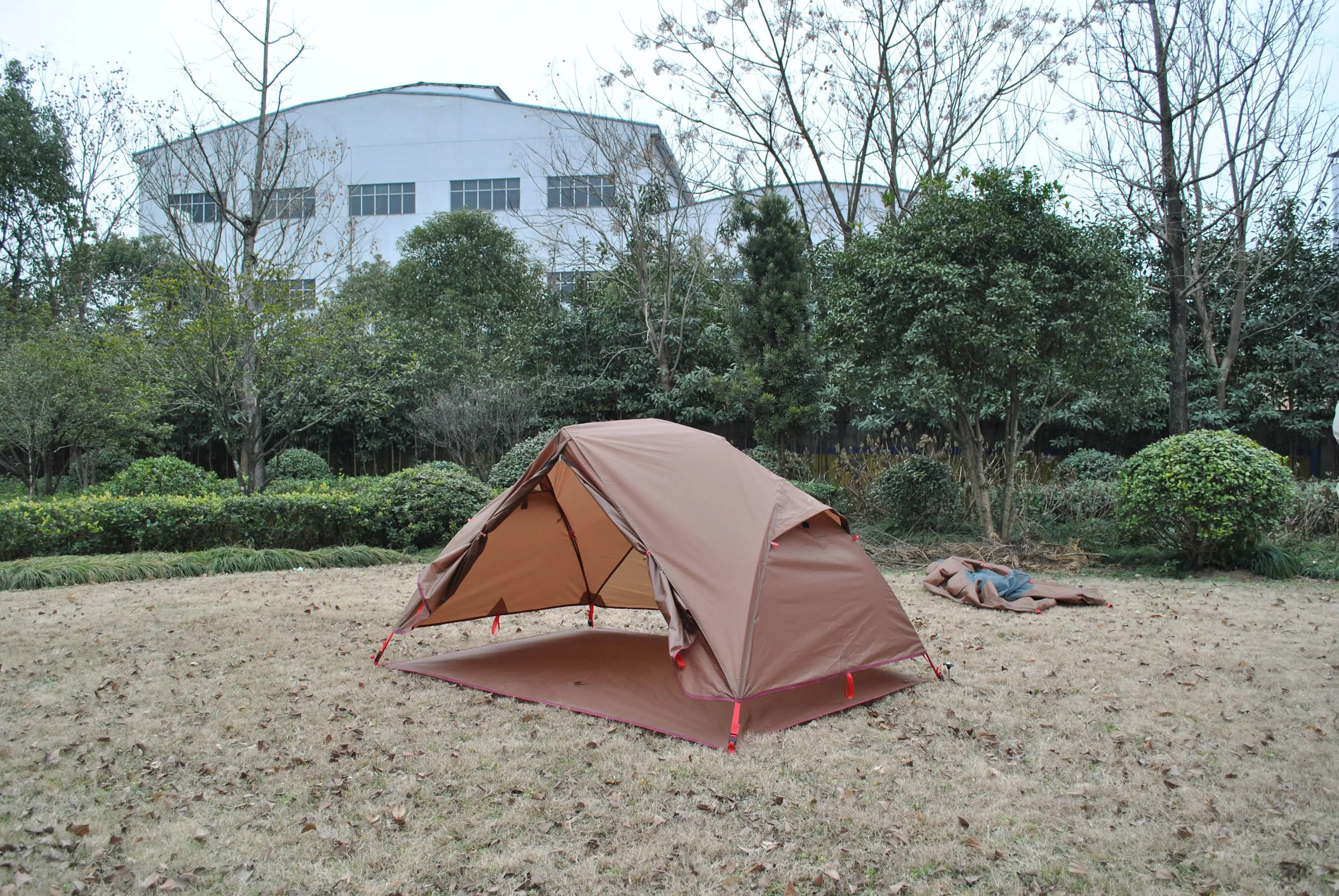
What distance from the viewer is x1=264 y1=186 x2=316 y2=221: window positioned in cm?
1385

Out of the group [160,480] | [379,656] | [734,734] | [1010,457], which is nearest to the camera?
[734,734]

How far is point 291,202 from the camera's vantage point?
1375 centimetres

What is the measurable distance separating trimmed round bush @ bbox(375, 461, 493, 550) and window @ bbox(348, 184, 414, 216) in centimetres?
1784

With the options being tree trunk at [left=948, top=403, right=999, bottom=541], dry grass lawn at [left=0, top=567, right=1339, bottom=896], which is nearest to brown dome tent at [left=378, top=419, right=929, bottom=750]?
dry grass lawn at [left=0, top=567, right=1339, bottom=896]

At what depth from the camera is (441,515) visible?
33.0 ft

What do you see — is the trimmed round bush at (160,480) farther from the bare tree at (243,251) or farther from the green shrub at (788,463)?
the green shrub at (788,463)

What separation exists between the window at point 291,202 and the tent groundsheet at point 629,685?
31.6 ft

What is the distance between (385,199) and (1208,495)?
2389 cm

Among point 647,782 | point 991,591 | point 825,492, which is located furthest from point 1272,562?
point 647,782

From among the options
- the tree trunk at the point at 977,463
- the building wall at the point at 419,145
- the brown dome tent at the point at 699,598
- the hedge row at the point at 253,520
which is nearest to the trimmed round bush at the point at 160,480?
the hedge row at the point at 253,520

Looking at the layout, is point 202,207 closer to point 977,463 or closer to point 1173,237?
point 977,463

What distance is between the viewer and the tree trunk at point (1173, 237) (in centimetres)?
1016

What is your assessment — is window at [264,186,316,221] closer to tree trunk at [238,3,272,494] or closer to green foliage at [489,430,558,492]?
tree trunk at [238,3,272,494]

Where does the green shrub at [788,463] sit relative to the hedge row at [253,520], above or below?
above
